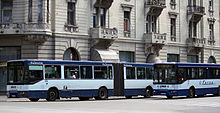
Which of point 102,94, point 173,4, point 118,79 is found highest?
point 173,4

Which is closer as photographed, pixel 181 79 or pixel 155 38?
pixel 181 79

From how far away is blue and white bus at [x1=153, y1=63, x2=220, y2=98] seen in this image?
1299 inches

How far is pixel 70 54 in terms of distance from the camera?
134ft

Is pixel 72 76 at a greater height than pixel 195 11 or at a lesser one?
lesser

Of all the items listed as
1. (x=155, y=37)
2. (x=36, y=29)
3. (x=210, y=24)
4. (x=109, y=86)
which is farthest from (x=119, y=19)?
(x=210, y=24)

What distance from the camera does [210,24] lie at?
56875 mm

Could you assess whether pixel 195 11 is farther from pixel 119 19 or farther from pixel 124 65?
pixel 124 65

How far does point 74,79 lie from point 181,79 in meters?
7.74

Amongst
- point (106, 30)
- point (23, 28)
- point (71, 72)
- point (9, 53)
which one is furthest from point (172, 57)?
→ point (71, 72)

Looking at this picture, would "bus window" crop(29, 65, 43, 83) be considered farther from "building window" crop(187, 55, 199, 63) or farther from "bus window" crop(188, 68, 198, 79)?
"building window" crop(187, 55, 199, 63)

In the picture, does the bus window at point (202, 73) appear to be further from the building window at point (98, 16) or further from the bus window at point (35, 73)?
the bus window at point (35, 73)

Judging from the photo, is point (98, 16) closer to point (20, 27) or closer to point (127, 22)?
point (127, 22)

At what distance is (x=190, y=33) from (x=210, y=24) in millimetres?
4590

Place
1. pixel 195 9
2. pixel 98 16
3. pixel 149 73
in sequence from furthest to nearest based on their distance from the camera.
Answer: pixel 195 9
pixel 98 16
pixel 149 73
